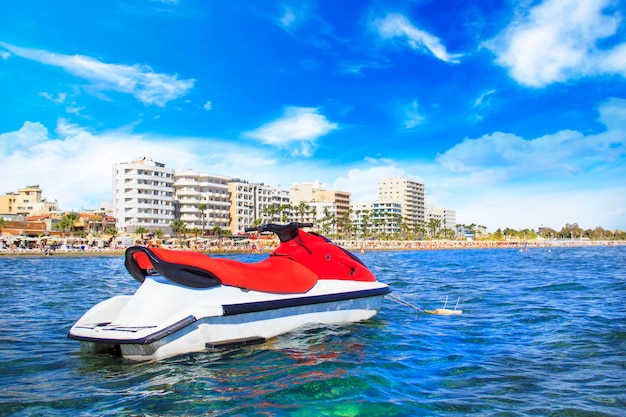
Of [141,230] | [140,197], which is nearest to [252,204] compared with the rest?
[140,197]

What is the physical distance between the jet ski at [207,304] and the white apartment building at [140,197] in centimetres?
9118

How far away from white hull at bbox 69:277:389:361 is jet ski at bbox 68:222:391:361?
16 mm

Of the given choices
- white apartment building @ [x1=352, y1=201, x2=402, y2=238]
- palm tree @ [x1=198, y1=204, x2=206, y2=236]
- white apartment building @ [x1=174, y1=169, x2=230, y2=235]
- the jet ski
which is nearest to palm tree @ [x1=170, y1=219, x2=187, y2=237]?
white apartment building @ [x1=174, y1=169, x2=230, y2=235]

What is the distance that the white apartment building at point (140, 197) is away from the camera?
9669cm

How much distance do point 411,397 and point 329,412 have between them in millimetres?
1238

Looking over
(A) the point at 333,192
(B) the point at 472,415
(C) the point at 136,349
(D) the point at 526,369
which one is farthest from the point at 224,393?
(A) the point at 333,192

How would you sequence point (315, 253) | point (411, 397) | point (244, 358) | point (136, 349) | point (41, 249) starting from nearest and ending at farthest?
point (411, 397) → point (136, 349) → point (244, 358) → point (315, 253) → point (41, 249)

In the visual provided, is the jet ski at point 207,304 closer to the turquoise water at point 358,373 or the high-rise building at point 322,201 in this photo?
the turquoise water at point 358,373

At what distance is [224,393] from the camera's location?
666 centimetres

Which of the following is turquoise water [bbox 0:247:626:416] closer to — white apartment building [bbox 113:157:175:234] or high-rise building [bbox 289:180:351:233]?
white apartment building [bbox 113:157:175:234]

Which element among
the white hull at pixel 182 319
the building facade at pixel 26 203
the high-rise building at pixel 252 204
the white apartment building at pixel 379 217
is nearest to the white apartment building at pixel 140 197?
the high-rise building at pixel 252 204

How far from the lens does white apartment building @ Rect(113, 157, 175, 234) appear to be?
96.7m

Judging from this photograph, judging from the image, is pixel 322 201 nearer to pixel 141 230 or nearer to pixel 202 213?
pixel 202 213

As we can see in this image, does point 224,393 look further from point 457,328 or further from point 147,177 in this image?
point 147,177
